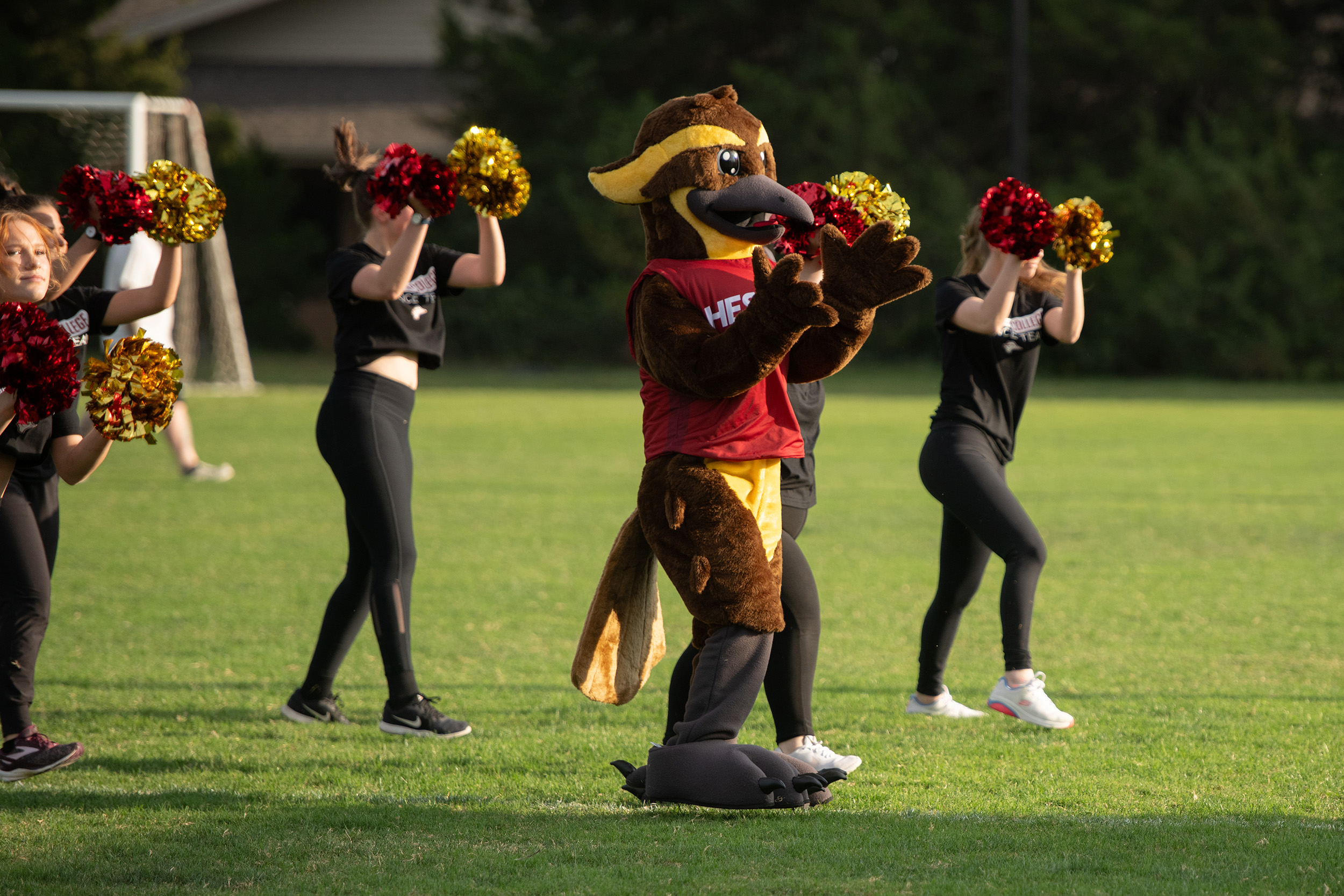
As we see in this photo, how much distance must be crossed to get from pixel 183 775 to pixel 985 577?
193 inches

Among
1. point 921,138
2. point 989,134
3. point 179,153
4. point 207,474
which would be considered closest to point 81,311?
point 207,474

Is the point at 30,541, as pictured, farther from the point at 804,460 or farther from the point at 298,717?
the point at 804,460

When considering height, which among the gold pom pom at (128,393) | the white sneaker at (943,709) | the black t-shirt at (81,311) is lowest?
the white sneaker at (943,709)

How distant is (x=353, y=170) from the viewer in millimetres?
4984

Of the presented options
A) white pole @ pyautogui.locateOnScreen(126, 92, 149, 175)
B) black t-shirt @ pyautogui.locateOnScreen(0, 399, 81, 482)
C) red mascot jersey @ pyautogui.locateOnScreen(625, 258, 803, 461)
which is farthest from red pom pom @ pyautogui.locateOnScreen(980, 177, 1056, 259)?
white pole @ pyautogui.locateOnScreen(126, 92, 149, 175)

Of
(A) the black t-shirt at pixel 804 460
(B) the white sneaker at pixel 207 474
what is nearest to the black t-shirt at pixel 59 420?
(A) the black t-shirt at pixel 804 460

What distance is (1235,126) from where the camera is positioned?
25.8m

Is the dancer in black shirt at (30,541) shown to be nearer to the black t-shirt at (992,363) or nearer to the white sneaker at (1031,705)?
the black t-shirt at (992,363)

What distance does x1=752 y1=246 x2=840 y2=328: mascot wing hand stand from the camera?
335 centimetres

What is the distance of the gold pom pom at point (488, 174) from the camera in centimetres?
425

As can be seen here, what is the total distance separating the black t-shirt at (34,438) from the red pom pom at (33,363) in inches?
24.1

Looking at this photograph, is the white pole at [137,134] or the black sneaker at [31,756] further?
the white pole at [137,134]

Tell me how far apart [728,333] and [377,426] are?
1.79 metres

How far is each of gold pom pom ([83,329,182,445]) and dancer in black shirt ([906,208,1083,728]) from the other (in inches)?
102
